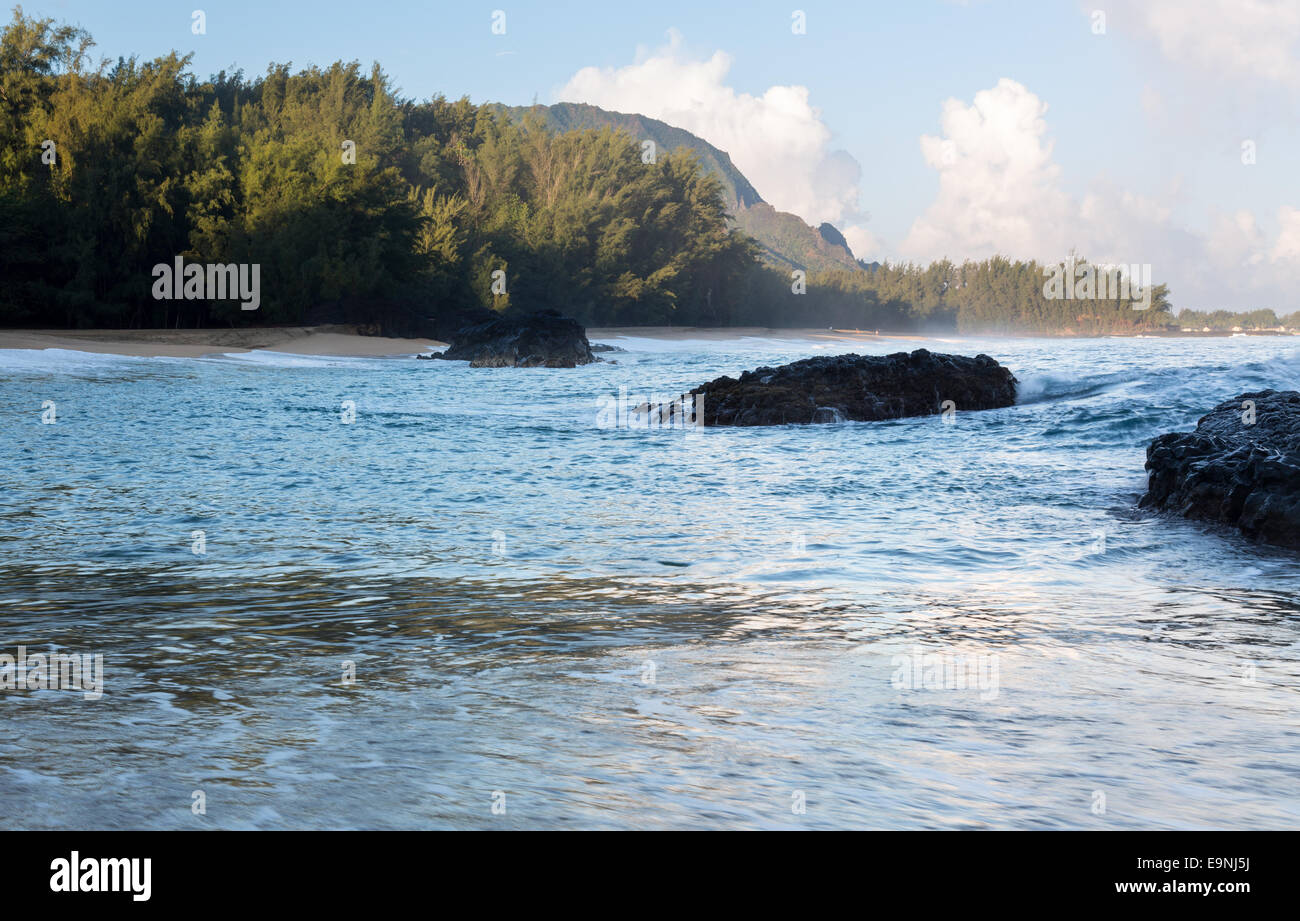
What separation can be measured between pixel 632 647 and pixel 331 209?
46.5 meters

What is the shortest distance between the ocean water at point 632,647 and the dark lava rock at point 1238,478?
1.04 feet

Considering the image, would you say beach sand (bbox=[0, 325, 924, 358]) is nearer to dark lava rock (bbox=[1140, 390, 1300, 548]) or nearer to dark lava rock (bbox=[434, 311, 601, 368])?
dark lava rock (bbox=[434, 311, 601, 368])

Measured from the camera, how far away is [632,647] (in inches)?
189

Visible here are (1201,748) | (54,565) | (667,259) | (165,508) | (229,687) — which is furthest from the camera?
(667,259)

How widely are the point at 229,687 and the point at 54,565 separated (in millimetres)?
3001

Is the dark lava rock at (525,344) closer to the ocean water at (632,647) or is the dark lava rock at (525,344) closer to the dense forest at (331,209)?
the dense forest at (331,209)

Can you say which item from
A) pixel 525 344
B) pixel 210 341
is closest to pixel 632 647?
pixel 525 344

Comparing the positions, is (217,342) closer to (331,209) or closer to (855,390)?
(331,209)

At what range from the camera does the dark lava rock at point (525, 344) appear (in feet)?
128

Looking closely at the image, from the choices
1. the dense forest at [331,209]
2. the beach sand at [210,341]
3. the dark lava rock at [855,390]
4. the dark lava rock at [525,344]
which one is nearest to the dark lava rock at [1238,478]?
the dark lava rock at [855,390]

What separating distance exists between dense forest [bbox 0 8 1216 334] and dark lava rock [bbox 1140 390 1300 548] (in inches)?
1439

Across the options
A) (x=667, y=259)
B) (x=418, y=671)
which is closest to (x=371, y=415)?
(x=418, y=671)
